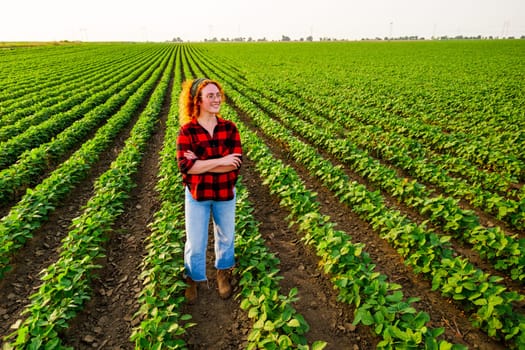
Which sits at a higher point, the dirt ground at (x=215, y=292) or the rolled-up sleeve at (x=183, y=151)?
the rolled-up sleeve at (x=183, y=151)

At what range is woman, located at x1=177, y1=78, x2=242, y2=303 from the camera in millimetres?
2965

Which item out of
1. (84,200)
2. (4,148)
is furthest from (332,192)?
(4,148)

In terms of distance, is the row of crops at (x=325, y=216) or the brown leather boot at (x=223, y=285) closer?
the row of crops at (x=325, y=216)

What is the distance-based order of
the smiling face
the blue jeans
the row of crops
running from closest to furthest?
the smiling face → the row of crops → the blue jeans

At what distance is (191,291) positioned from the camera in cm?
374

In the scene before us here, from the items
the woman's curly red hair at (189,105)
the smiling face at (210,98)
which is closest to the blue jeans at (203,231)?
the woman's curly red hair at (189,105)

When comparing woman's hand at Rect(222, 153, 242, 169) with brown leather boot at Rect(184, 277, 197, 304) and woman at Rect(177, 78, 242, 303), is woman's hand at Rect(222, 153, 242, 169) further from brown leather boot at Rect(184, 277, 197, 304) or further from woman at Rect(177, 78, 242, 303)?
brown leather boot at Rect(184, 277, 197, 304)

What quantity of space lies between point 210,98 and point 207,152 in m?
0.51

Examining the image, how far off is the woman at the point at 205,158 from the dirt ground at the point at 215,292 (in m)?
0.84

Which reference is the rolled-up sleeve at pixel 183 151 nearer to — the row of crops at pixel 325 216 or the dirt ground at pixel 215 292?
the row of crops at pixel 325 216

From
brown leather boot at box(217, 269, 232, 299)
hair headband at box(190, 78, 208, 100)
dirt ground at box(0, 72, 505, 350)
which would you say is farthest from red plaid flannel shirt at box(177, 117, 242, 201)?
dirt ground at box(0, 72, 505, 350)

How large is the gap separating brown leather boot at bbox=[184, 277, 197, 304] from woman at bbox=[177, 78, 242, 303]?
1.26 feet

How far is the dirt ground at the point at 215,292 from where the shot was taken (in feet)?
11.0

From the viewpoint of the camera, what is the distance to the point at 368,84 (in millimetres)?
20344
